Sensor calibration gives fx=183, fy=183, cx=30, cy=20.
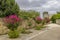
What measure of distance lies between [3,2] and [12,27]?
20.2ft

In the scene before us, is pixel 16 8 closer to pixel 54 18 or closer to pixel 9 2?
pixel 9 2

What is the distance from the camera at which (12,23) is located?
17656 mm

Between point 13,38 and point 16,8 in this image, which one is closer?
point 13,38

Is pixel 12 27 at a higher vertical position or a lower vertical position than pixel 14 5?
lower

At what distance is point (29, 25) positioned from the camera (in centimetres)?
2906

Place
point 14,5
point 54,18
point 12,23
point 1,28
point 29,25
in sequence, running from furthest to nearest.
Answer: point 54,18 < point 29,25 < point 14,5 < point 1,28 < point 12,23

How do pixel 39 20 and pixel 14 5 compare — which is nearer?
pixel 14 5

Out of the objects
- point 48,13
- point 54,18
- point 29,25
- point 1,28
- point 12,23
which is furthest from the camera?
point 48,13

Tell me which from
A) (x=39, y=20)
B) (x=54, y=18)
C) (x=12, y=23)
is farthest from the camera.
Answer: (x=54, y=18)

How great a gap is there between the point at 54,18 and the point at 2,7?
3635 cm

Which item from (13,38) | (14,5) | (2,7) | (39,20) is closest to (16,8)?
(14,5)

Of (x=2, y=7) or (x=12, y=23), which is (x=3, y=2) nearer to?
(x=2, y=7)

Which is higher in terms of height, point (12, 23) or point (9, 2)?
point (9, 2)

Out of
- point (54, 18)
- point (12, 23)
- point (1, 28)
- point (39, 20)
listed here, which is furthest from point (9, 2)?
point (54, 18)
